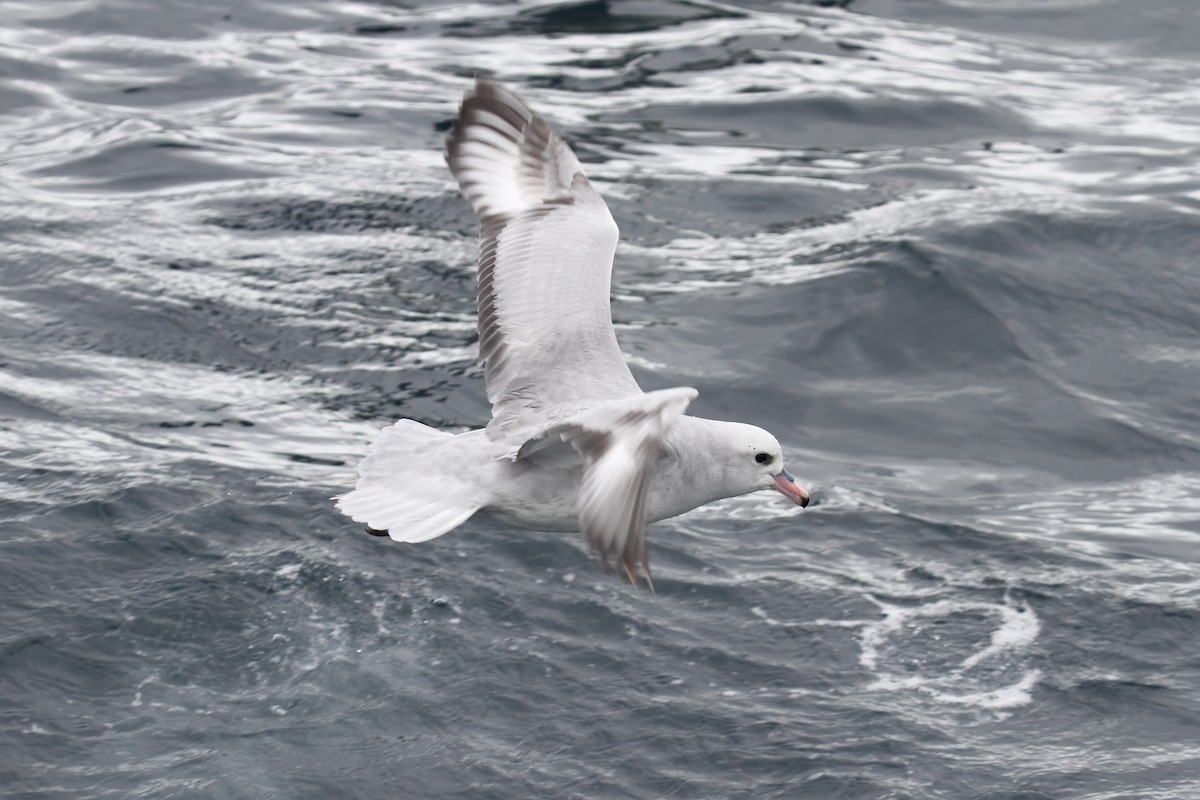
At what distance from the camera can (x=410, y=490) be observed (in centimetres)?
632

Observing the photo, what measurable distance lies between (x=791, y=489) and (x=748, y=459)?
236 mm

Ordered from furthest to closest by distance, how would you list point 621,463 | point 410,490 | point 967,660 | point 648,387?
point 648,387 < point 967,660 < point 410,490 < point 621,463

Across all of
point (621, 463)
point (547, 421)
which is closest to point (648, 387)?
point (547, 421)

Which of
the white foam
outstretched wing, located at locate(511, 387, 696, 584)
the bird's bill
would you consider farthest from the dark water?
outstretched wing, located at locate(511, 387, 696, 584)

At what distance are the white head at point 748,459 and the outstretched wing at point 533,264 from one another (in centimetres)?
50

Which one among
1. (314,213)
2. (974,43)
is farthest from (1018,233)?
(974,43)

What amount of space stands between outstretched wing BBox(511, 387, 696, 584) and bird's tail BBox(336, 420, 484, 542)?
0.60 metres

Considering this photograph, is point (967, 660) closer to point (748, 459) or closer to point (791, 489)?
point (791, 489)

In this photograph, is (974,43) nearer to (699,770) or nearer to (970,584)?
(970,584)

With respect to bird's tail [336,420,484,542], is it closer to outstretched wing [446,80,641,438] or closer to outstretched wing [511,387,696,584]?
outstretched wing [446,80,641,438]

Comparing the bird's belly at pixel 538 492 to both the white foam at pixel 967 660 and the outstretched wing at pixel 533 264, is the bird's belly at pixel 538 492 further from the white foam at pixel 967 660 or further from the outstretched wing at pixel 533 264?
the white foam at pixel 967 660

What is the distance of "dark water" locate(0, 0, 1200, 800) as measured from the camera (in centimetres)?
745

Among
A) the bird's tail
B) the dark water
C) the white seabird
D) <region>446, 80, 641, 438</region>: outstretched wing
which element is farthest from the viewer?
the dark water

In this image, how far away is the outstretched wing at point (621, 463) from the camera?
203 inches
